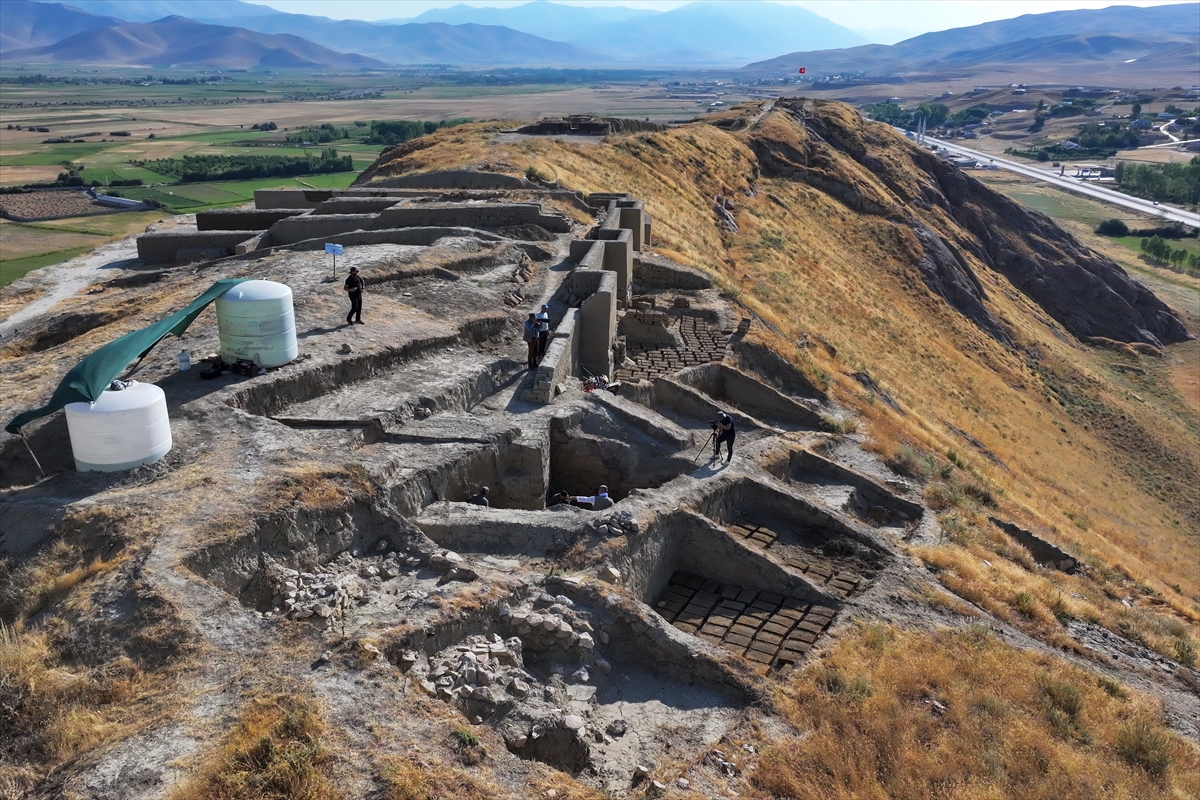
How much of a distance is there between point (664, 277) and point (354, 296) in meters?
11.4

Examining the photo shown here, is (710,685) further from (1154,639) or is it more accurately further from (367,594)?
(1154,639)

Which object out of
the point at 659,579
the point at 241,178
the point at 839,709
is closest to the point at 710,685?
the point at 839,709

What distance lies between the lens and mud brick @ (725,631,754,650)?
1139 centimetres

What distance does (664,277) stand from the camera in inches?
989

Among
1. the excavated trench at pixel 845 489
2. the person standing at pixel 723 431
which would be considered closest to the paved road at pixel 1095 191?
the excavated trench at pixel 845 489

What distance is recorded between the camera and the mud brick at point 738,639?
448 inches

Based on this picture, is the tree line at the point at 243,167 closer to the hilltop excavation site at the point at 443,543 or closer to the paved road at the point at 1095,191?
the hilltop excavation site at the point at 443,543

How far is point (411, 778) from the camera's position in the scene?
22.6 ft

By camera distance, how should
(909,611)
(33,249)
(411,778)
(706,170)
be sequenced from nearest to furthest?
1. (411,778)
2. (909,611)
3. (33,249)
4. (706,170)

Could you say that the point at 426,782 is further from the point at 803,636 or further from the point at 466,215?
the point at 466,215

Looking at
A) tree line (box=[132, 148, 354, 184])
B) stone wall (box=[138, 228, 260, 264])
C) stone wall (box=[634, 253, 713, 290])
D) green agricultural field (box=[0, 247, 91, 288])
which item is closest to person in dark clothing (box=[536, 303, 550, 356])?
stone wall (box=[634, 253, 713, 290])

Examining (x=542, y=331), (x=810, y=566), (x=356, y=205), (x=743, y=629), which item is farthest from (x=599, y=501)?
(x=356, y=205)

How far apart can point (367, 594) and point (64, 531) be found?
3.42m

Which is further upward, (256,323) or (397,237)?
(397,237)
